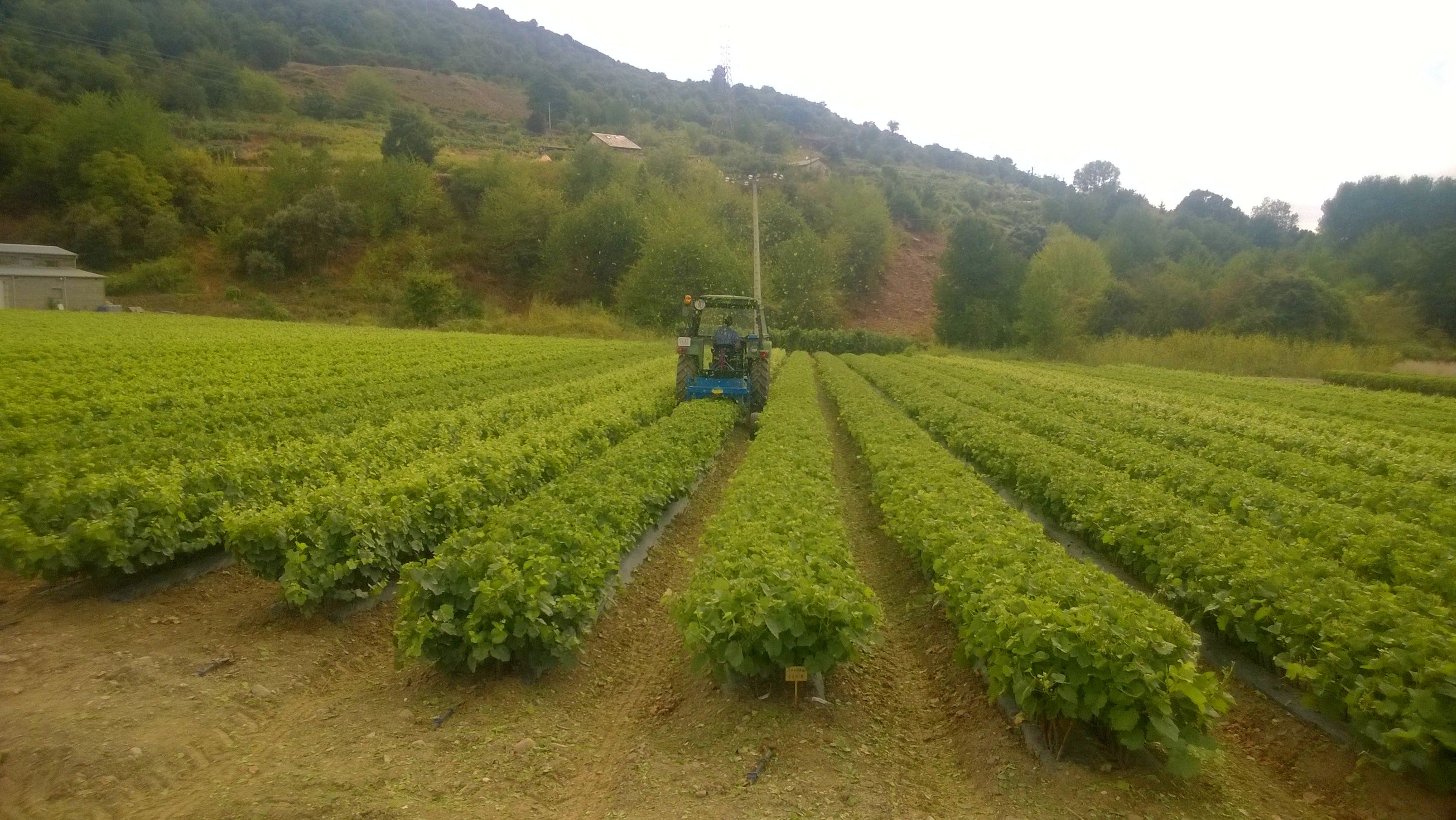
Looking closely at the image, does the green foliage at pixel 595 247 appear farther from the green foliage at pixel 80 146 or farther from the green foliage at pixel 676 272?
the green foliage at pixel 80 146

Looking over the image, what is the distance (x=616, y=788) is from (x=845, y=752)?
143 cm

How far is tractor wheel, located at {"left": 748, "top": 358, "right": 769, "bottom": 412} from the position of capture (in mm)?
19141

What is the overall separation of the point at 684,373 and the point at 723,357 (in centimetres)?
98

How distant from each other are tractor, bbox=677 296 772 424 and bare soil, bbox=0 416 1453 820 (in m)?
11.3

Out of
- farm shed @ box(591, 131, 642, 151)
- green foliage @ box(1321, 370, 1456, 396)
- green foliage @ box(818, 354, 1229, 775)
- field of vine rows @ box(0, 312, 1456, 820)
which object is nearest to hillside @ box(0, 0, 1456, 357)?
farm shed @ box(591, 131, 642, 151)

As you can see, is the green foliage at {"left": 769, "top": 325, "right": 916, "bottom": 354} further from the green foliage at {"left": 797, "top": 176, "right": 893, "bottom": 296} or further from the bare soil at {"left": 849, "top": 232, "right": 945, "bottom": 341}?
the green foliage at {"left": 797, "top": 176, "right": 893, "bottom": 296}

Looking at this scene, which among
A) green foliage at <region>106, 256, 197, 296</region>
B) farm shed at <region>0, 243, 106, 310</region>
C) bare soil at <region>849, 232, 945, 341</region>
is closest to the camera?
farm shed at <region>0, 243, 106, 310</region>

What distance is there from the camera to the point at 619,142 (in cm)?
9581

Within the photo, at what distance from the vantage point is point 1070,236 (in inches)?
2827

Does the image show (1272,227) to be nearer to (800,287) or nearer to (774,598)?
(800,287)

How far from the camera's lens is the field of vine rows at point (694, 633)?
4633mm

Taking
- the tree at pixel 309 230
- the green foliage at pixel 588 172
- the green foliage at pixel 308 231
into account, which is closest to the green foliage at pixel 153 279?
the green foliage at pixel 308 231

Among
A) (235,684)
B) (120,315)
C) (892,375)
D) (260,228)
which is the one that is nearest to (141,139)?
(260,228)

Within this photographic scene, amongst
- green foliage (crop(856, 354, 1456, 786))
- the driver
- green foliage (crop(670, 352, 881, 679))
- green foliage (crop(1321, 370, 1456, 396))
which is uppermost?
green foliage (crop(1321, 370, 1456, 396))
